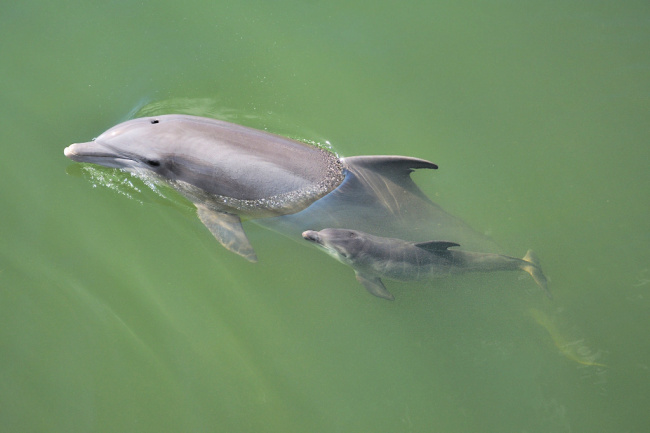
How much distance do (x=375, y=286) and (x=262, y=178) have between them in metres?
1.65

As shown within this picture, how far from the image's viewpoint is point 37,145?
5848mm

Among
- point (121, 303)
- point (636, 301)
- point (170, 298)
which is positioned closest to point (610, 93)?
point (636, 301)

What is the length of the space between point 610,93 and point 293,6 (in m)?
4.25

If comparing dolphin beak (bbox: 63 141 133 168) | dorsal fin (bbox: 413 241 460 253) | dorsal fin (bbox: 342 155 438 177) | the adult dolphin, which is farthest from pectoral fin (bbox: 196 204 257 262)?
dorsal fin (bbox: 413 241 460 253)

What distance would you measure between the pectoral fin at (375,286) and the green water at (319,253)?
11.9 inches

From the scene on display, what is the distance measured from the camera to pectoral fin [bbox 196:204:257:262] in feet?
17.2

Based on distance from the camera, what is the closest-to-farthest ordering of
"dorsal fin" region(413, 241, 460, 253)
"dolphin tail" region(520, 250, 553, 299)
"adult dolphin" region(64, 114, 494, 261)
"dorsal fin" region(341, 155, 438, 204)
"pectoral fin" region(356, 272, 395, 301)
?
"adult dolphin" region(64, 114, 494, 261) → "dorsal fin" region(413, 241, 460, 253) → "dorsal fin" region(341, 155, 438, 204) → "pectoral fin" region(356, 272, 395, 301) → "dolphin tail" region(520, 250, 553, 299)

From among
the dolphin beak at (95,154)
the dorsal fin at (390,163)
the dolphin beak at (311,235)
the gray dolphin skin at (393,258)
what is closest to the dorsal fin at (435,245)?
the gray dolphin skin at (393,258)

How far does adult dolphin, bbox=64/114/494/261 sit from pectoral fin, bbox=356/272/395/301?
52 cm

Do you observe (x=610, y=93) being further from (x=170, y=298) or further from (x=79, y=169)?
(x=79, y=169)

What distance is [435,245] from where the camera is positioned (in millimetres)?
5176

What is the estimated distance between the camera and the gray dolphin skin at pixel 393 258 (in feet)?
16.8

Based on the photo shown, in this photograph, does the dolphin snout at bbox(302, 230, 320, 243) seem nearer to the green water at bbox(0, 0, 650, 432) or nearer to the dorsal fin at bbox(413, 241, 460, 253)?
the green water at bbox(0, 0, 650, 432)

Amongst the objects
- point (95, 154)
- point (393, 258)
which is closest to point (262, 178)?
point (393, 258)
